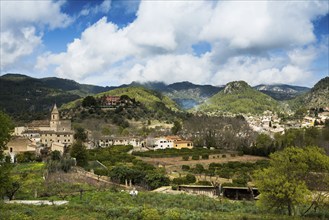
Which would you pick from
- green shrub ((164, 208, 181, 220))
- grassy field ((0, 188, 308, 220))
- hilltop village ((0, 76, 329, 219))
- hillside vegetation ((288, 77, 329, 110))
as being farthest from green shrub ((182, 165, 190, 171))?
hillside vegetation ((288, 77, 329, 110))

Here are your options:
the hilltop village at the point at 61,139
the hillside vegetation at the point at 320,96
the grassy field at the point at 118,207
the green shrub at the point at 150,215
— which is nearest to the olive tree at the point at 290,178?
the grassy field at the point at 118,207

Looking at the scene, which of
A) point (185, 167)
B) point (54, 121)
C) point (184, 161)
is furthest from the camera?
point (54, 121)

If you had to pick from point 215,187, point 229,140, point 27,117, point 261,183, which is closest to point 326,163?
point 261,183

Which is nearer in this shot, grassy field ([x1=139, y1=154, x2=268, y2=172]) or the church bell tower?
grassy field ([x1=139, y1=154, x2=268, y2=172])

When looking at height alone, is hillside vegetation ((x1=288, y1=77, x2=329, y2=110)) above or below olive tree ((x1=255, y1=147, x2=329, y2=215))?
above

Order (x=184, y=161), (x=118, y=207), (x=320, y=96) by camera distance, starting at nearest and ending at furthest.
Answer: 1. (x=118, y=207)
2. (x=184, y=161)
3. (x=320, y=96)

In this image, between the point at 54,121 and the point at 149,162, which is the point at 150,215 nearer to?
the point at 149,162

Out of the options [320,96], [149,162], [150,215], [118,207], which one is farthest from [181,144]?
[320,96]

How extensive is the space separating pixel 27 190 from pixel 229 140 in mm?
57020

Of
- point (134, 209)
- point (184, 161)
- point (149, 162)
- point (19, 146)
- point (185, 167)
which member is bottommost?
point (185, 167)

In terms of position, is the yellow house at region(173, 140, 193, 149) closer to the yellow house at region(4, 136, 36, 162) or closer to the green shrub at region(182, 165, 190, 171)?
the green shrub at region(182, 165, 190, 171)

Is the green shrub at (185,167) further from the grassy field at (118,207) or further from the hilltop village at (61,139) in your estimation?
the hilltop village at (61,139)

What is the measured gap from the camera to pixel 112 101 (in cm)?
12775

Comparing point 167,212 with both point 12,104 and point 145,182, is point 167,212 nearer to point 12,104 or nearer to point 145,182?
point 145,182
